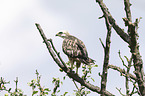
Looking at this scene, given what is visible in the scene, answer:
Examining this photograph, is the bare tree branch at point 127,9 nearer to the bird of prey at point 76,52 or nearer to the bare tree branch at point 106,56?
the bare tree branch at point 106,56

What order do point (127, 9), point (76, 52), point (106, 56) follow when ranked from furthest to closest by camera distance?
point (76, 52), point (127, 9), point (106, 56)

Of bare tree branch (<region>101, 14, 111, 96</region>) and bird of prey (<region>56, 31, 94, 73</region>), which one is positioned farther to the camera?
bird of prey (<region>56, 31, 94, 73</region>)

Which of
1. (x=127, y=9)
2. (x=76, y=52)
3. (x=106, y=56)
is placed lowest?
(x=106, y=56)

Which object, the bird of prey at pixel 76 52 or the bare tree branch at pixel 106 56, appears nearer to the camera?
the bare tree branch at pixel 106 56

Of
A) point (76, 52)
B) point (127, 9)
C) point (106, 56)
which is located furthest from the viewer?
point (76, 52)

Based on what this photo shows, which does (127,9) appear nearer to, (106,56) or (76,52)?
(106,56)

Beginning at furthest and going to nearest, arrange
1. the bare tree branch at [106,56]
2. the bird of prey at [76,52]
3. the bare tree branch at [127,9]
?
the bird of prey at [76,52] < the bare tree branch at [127,9] < the bare tree branch at [106,56]

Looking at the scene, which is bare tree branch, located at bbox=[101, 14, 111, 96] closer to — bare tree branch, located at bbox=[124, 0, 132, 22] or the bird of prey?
bare tree branch, located at bbox=[124, 0, 132, 22]

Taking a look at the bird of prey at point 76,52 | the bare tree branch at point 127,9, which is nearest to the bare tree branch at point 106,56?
the bare tree branch at point 127,9

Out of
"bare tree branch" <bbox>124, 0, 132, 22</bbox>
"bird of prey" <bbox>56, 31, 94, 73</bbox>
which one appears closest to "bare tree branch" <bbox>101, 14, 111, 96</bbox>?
"bare tree branch" <bbox>124, 0, 132, 22</bbox>

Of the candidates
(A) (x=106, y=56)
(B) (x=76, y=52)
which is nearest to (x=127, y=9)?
(A) (x=106, y=56)

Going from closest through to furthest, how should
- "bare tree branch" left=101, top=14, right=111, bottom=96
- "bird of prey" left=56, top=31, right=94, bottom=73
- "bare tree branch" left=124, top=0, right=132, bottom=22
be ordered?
"bare tree branch" left=101, top=14, right=111, bottom=96, "bare tree branch" left=124, top=0, right=132, bottom=22, "bird of prey" left=56, top=31, right=94, bottom=73

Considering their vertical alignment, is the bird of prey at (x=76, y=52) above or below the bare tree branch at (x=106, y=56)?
above

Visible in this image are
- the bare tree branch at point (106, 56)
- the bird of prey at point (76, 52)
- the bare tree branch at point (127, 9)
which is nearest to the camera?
the bare tree branch at point (106, 56)
